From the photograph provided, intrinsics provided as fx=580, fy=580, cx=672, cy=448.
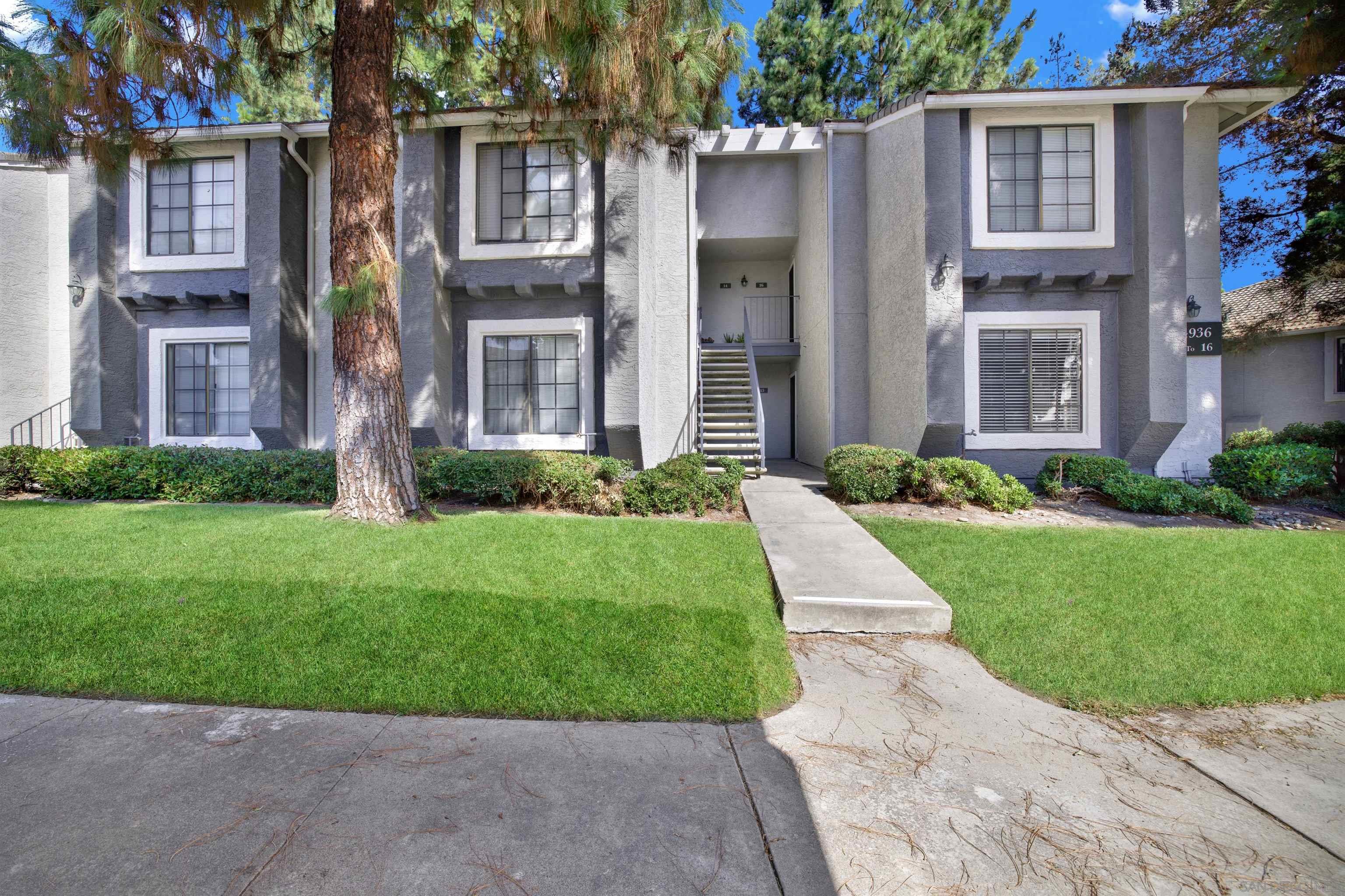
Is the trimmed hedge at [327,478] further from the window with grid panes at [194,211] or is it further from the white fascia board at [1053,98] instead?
the white fascia board at [1053,98]

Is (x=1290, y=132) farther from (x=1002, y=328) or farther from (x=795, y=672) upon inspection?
(x=795, y=672)

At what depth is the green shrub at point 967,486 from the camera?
787cm

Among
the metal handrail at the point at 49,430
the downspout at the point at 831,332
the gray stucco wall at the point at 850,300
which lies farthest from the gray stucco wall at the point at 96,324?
the gray stucco wall at the point at 850,300

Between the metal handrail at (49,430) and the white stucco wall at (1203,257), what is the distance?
19.2 metres

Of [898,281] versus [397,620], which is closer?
[397,620]

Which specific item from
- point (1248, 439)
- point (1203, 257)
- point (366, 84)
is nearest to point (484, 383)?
point (366, 84)

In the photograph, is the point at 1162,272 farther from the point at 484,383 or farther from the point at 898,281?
the point at 484,383

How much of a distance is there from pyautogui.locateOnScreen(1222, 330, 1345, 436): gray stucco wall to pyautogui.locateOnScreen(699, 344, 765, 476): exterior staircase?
1191 centimetres

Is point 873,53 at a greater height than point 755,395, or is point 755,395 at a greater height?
point 873,53

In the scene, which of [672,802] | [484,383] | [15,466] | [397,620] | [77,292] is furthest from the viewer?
[484,383]

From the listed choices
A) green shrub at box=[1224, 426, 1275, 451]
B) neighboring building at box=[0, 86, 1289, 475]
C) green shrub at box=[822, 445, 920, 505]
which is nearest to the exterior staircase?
neighboring building at box=[0, 86, 1289, 475]

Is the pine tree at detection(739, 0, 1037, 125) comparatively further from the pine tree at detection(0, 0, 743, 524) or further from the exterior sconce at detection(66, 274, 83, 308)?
the exterior sconce at detection(66, 274, 83, 308)

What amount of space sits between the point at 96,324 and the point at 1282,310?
2357 cm

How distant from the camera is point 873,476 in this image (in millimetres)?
8141
